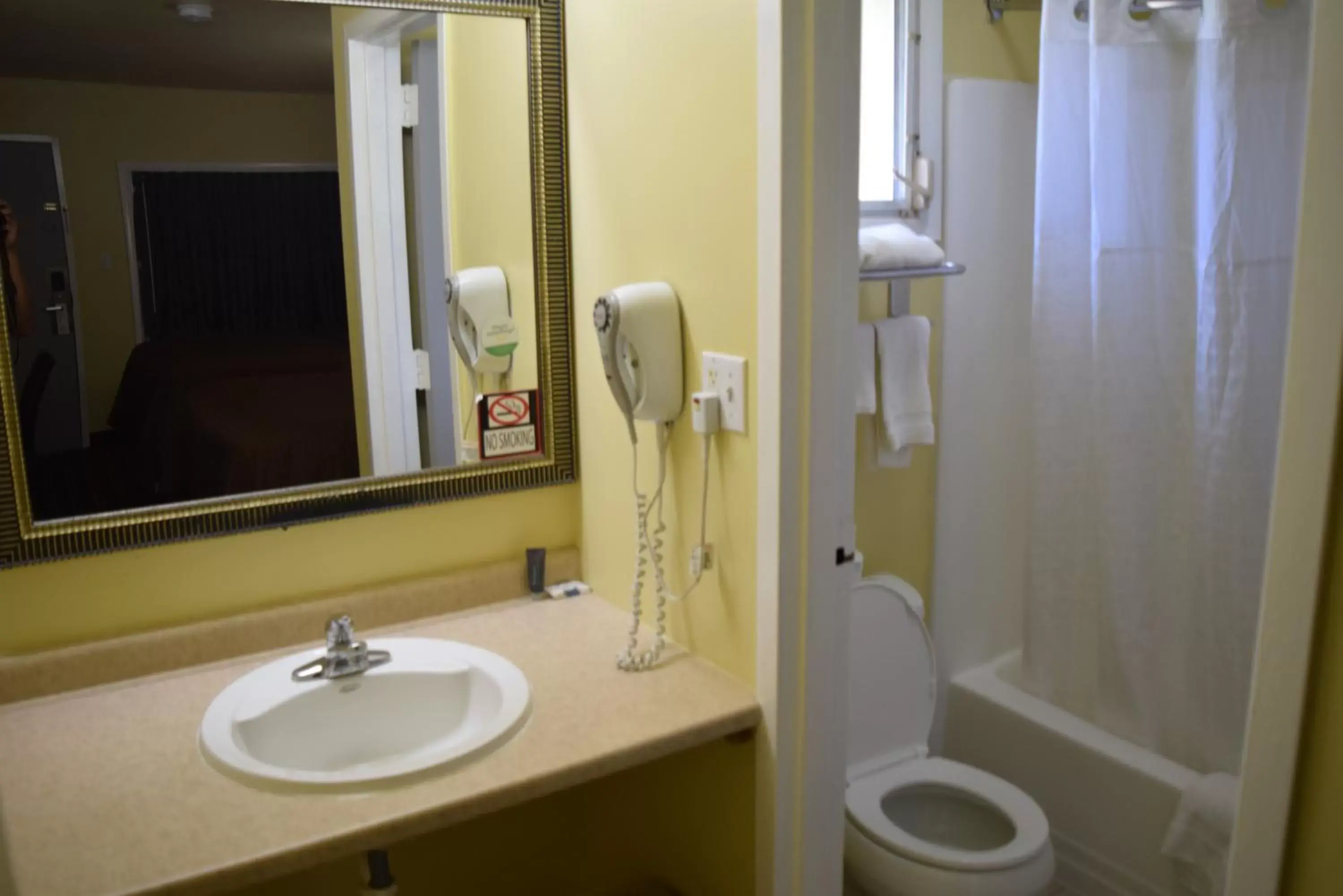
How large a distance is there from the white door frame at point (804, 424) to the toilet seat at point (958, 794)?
1.17ft

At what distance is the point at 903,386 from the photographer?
216 cm

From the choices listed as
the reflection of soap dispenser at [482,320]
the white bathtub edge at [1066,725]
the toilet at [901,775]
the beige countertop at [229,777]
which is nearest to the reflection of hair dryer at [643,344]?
the reflection of soap dispenser at [482,320]

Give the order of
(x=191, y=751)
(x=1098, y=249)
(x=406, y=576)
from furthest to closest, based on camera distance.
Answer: (x=1098, y=249)
(x=406, y=576)
(x=191, y=751)

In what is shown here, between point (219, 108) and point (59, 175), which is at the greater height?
point (219, 108)

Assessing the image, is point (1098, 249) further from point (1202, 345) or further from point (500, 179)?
Result: point (500, 179)

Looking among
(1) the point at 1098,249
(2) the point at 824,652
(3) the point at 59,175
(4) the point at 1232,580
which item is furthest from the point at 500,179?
(4) the point at 1232,580

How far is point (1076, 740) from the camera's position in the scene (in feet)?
7.70

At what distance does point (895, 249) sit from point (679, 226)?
2.10 ft

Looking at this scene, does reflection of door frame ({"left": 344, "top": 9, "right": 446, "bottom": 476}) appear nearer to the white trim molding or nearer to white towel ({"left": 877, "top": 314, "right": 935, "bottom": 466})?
the white trim molding

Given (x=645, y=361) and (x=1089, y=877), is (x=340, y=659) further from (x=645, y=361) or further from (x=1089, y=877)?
(x=1089, y=877)

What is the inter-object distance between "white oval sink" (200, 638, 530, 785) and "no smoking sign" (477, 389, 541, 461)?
0.36 metres

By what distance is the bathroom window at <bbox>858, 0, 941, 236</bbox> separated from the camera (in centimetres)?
218

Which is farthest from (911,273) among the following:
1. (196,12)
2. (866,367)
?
(196,12)

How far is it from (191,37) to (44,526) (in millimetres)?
725
